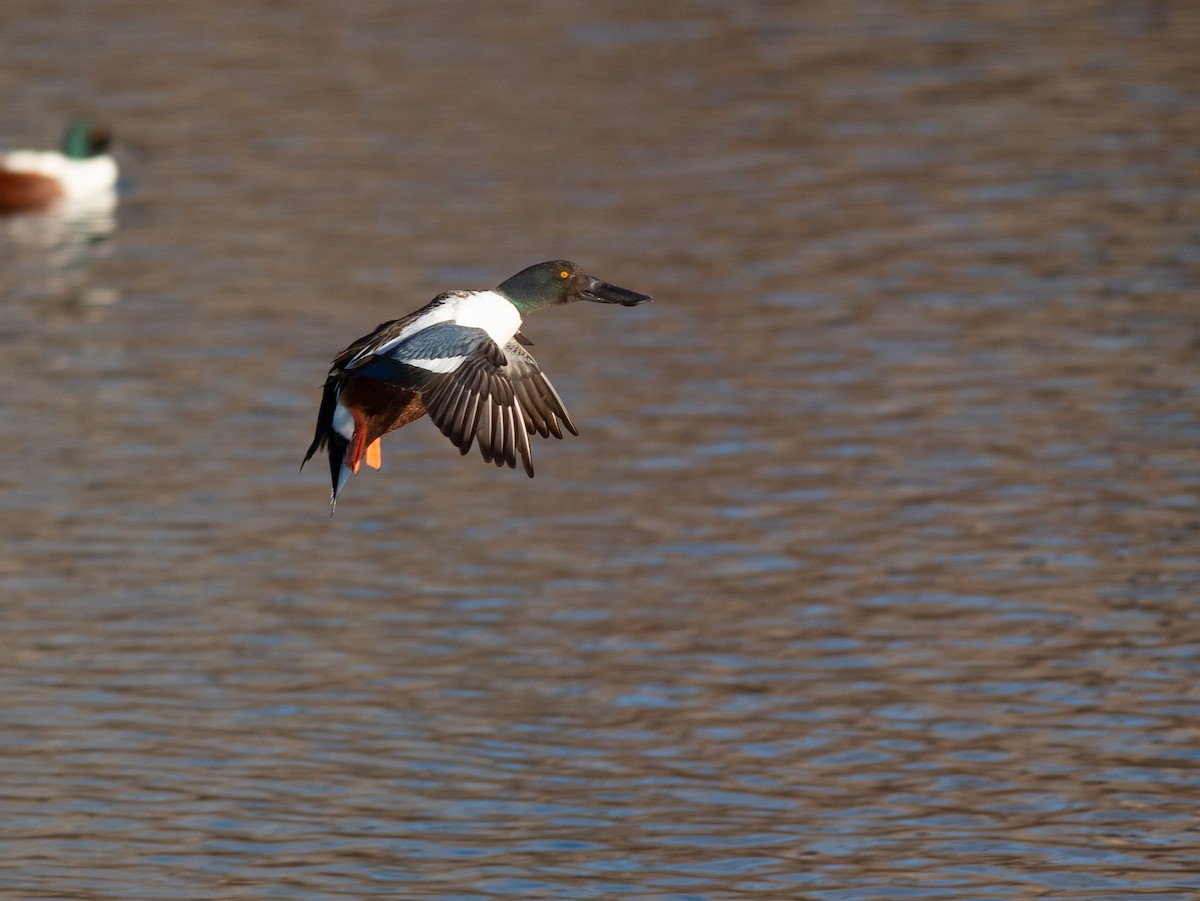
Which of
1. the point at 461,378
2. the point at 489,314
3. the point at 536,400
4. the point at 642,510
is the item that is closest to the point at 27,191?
the point at 642,510

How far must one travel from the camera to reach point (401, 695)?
956cm

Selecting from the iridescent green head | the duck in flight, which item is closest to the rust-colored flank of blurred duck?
the iridescent green head

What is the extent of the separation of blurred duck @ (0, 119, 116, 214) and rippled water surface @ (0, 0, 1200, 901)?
283 mm

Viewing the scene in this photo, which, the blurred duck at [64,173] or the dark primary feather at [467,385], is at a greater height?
Result: the blurred duck at [64,173]

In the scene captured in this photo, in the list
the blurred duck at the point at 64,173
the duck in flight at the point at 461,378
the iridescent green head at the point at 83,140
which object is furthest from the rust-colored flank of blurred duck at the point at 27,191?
the duck in flight at the point at 461,378

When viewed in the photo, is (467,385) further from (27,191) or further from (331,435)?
(27,191)

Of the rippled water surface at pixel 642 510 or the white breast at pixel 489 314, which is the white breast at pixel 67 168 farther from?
the white breast at pixel 489 314

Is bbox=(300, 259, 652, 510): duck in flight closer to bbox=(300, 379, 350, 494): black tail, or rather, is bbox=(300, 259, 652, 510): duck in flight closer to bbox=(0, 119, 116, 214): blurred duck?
bbox=(300, 379, 350, 494): black tail

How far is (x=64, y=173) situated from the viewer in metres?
19.5

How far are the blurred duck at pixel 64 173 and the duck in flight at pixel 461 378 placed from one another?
39.1 feet

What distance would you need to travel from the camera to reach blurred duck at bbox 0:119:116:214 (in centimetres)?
1934

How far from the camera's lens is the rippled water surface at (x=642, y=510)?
8.31m

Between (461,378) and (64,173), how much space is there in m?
13.2

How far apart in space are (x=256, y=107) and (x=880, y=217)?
722 centimetres
